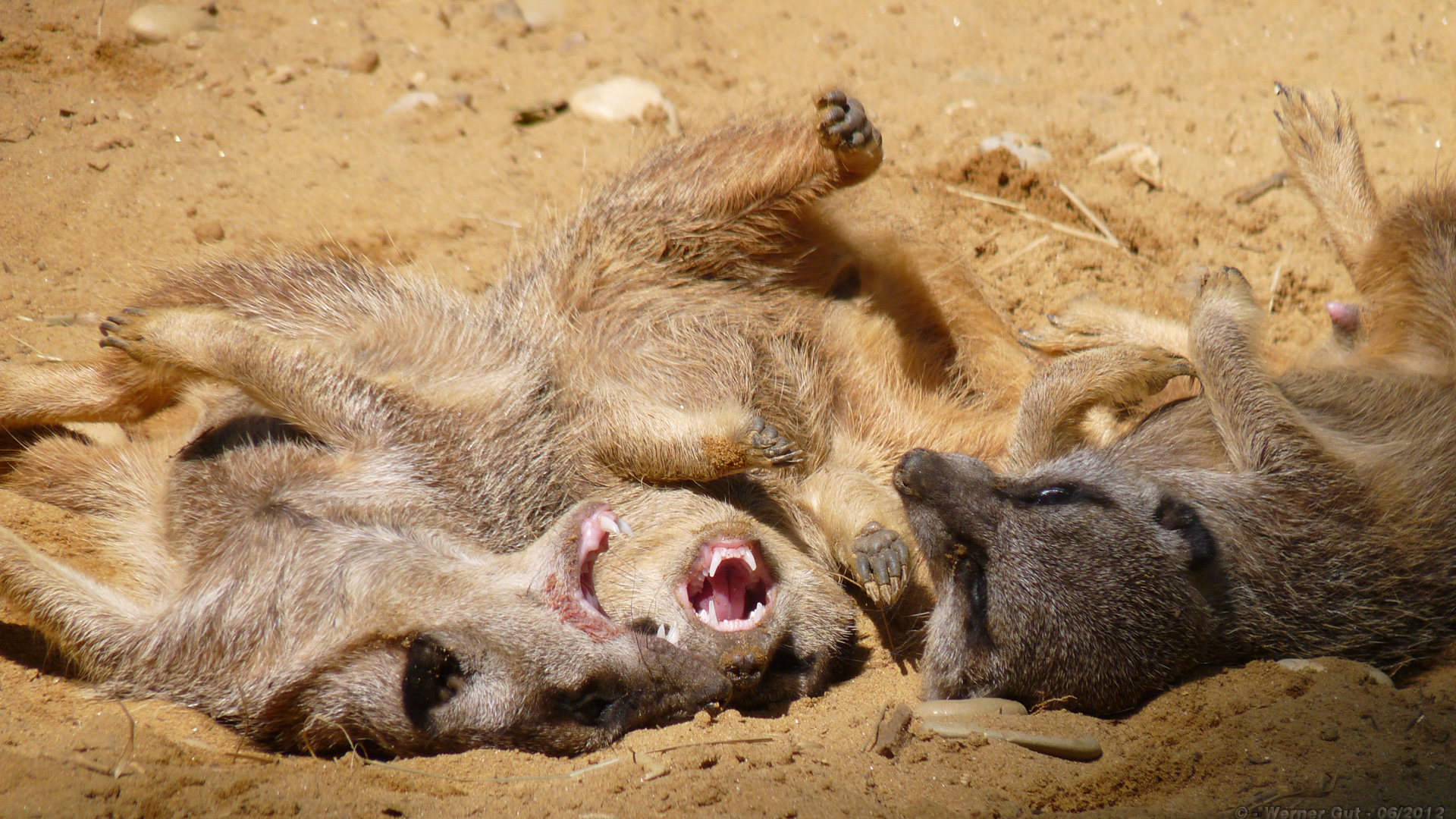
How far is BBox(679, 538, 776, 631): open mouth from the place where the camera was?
3.55 metres

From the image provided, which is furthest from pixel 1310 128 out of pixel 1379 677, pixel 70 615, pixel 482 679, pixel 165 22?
pixel 165 22

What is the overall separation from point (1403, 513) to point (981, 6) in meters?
4.31

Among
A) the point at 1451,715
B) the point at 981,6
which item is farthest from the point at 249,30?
the point at 1451,715

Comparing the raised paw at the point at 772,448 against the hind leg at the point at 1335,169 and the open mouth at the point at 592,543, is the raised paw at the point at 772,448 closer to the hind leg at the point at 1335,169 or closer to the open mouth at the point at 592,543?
the open mouth at the point at 592,543

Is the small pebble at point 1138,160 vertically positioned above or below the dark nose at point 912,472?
above

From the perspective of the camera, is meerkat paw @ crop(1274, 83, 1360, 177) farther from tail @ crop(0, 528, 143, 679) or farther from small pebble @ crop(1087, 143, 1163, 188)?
tail @ crop(0, 528, 143, 679)

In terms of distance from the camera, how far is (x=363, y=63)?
5.86 meters

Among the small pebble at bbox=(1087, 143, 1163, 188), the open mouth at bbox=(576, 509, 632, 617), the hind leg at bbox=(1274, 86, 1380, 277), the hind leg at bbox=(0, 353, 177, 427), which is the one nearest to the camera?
the open mouth at bbox=(576, 509, 632, 617)

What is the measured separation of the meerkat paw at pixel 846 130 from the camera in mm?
4098

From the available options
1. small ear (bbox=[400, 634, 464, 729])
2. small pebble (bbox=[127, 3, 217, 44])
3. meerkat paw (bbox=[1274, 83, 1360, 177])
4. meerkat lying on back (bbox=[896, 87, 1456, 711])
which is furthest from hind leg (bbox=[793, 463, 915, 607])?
small pebble (bbox=[127, 3, 217, 44])

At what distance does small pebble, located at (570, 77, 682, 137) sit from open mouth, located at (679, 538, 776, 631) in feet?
9.96

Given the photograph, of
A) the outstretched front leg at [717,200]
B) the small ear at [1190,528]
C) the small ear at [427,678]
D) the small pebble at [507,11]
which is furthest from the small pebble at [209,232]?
the small ear at [1190,528]

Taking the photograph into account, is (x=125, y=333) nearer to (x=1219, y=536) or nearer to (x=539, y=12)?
(x=539, y=12)

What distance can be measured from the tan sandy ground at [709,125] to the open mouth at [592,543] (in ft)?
1.49
